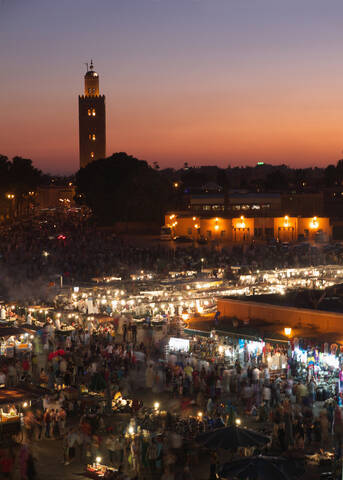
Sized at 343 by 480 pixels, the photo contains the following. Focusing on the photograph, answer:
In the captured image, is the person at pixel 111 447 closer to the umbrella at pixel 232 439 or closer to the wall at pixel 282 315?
the umbrella at pixel 232 439

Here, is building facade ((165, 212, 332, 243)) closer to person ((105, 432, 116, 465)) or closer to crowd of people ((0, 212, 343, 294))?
crowd of people ((0, 212, 343, 294))

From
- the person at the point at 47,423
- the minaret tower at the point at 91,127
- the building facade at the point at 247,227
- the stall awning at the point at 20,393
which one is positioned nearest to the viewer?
the stall awning at the point at 20,393

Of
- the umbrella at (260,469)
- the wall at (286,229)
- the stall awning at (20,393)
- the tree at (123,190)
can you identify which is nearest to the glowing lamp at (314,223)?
the wall at (286,229)

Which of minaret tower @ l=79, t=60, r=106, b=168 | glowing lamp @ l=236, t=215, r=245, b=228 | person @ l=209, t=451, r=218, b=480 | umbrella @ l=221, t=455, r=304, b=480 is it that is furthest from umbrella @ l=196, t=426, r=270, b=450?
minaret tower @ l=79, t=60, r=106, b=168

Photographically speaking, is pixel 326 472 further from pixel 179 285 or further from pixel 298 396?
pixel 179 285

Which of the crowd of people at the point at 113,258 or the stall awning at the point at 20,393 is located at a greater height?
the crowd of people at the point at 113,258

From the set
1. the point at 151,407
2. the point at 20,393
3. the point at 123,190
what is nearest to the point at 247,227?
the point at 123,190

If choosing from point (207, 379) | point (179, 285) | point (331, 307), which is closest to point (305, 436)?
point (207, 379)
